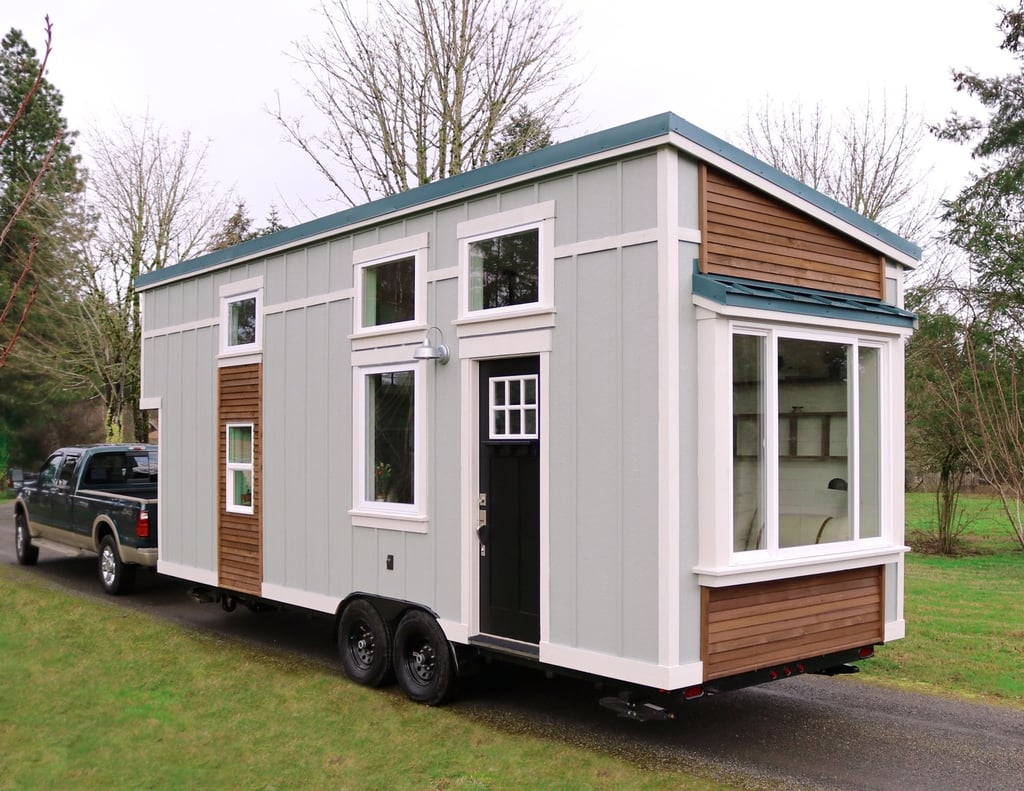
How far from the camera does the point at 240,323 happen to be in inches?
369

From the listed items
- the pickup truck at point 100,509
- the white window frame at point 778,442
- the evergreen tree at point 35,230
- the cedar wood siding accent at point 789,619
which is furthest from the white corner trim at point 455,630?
the evergreen tree at point 35,230

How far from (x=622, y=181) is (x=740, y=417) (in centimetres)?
159

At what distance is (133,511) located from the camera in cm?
1097

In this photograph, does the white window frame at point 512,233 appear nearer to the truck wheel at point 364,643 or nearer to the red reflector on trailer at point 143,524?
the truck wheel at point 364,643

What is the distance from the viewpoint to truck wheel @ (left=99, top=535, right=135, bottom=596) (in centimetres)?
1134

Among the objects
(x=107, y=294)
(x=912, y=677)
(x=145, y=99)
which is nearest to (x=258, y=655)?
(x=912, y=677)

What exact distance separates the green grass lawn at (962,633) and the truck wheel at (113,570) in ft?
27.3

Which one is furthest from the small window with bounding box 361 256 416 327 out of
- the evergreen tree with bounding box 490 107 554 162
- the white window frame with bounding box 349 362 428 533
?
the evergreen tree with bounding box 490 107 554 162

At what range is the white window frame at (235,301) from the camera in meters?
9.02

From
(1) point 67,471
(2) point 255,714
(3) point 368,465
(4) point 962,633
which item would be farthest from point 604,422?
(1) point 67,471

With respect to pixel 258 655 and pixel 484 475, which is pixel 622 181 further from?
pixel 258 655

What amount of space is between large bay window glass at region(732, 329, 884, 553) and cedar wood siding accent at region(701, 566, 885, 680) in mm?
273

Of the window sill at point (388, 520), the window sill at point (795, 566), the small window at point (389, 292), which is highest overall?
the small window at point (389, 292)

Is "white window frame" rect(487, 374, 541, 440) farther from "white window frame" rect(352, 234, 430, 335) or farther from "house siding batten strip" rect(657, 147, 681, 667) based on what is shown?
"house siding batten strip" rect(657, 147, 681, 667)
